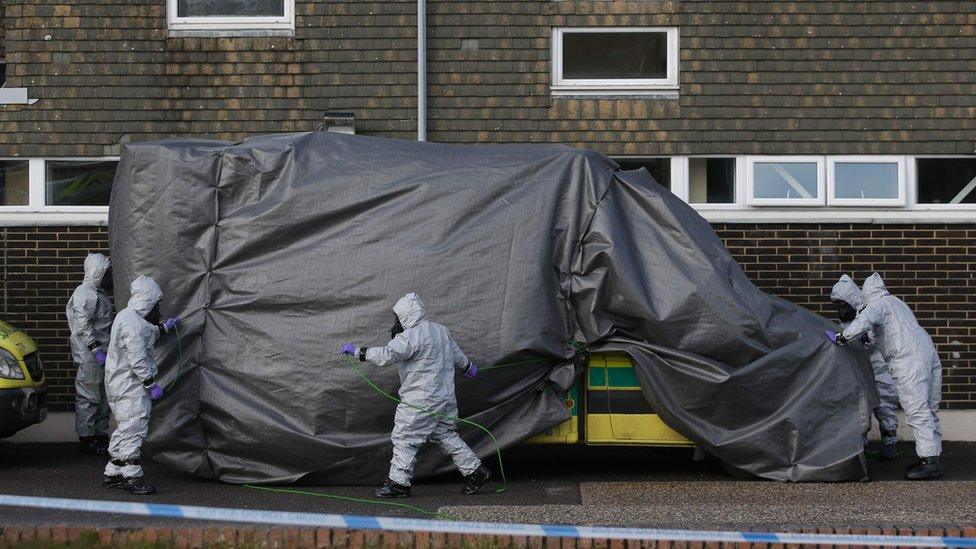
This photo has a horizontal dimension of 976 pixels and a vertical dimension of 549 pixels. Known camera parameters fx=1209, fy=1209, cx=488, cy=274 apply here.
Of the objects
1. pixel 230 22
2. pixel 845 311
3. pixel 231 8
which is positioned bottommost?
pixel 845 311

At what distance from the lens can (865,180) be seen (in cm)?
1163

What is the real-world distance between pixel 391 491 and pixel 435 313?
52.8 inches

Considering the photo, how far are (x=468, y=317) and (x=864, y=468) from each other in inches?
122

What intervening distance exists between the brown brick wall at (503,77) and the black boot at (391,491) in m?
4.30

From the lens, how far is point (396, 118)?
38.5 feet

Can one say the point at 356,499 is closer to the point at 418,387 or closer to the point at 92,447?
the point at 418,387

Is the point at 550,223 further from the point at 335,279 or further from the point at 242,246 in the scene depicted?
the point at 242,246

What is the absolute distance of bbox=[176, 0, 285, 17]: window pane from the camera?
1195 cm

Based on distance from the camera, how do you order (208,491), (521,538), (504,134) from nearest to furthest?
(521,538), (208,491), (504,134)

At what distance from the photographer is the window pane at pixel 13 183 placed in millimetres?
11898

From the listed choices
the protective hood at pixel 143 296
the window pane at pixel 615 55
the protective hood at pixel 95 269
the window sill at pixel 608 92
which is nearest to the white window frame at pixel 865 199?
the window sill at pixel 608 92

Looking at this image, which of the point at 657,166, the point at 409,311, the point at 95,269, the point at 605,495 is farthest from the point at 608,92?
the point at 95,269

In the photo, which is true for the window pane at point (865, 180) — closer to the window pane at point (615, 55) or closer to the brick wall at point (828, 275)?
the brick wall at point (828, 275)

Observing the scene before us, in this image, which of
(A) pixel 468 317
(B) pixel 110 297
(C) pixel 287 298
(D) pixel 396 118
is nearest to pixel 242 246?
(C) pixel 287 298
